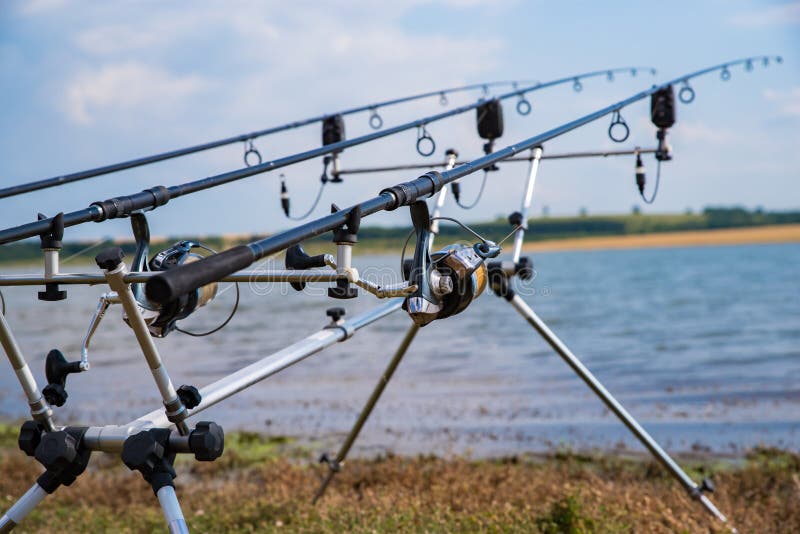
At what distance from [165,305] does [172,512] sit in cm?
75

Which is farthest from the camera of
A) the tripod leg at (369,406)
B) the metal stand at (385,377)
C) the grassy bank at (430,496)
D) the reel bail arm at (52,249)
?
the tripod leg at (369,406)

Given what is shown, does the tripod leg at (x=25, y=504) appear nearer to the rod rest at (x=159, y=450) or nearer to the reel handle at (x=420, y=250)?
the rod rest at (x=159, y=450)

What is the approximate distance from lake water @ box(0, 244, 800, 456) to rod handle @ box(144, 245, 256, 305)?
1153mm

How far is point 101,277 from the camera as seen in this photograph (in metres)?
3.12

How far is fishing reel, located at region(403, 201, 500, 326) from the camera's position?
10.4 ft

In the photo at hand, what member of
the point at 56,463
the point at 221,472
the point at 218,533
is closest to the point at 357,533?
the point at 218,533

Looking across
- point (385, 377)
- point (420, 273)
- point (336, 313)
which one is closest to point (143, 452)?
point (420, 273)

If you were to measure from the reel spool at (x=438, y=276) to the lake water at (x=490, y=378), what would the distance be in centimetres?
46

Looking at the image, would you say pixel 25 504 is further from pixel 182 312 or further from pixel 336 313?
pixel 336 313

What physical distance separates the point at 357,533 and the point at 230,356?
610 inches

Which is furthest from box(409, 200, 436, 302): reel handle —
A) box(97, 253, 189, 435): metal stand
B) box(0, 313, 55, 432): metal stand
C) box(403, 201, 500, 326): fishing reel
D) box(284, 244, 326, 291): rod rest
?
box(0, 313, 55, 432): metal stand

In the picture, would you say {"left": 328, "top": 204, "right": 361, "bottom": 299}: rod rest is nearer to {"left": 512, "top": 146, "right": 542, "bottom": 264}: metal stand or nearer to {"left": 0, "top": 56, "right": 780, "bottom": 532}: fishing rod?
{"left": 0, "top": 56, "right": 780, "bottom": 532}: fishing rod

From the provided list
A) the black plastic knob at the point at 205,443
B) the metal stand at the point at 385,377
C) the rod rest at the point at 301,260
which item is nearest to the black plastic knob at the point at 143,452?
the black plastic knob at the point at 205,443

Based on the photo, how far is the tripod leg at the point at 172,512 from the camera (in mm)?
2820
